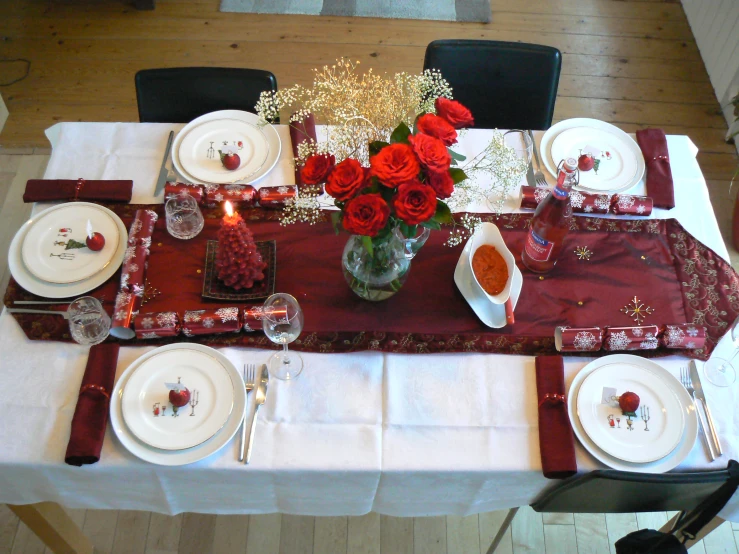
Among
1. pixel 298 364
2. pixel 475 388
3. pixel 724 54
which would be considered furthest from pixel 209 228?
pixel 724 54

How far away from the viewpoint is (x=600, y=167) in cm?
179

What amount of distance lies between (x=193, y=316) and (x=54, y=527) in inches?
30.9

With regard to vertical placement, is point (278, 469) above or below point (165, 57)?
above

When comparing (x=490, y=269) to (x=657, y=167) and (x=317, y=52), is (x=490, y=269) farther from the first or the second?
(x=317, y=52)

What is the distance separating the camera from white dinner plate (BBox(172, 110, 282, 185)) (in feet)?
5.66

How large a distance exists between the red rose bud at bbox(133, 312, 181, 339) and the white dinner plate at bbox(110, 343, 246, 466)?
0.05m

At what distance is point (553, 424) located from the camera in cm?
135

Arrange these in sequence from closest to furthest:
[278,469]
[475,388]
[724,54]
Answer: [278,469], [475,388], [724,54]

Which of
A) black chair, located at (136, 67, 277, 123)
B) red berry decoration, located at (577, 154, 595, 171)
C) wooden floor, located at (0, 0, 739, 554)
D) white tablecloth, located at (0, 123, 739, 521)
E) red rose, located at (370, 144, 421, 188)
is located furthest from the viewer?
wooden floor, located at (0, 0, 739, 554)

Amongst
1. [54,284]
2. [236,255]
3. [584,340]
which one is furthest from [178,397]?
[584,340]

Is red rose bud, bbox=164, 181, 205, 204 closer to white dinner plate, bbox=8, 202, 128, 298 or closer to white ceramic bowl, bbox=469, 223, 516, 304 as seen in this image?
white dinner plate, bbox=8, 202, 128, 298

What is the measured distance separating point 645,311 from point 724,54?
2409mm

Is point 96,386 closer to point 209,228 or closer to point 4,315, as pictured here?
point 4,315

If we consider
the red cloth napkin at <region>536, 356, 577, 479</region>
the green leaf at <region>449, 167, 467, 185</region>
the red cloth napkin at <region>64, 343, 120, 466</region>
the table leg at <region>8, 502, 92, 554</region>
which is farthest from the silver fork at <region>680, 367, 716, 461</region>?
the table leg at <region>8, 502, 92, 554</region>
